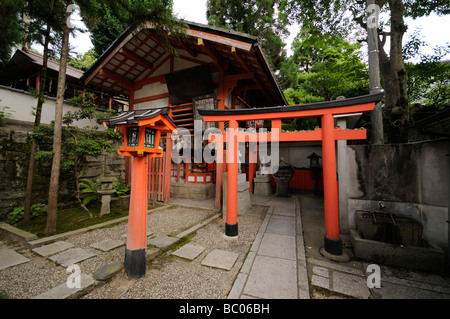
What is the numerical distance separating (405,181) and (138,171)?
245 inches

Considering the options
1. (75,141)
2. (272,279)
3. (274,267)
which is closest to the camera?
(272,279)

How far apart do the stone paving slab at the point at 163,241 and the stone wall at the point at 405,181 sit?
4.87 metres

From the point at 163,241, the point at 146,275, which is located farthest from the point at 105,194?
the point at 146,275

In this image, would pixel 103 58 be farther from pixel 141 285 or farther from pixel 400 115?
pixel 400 115

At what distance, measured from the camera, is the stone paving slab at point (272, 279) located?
107 inches

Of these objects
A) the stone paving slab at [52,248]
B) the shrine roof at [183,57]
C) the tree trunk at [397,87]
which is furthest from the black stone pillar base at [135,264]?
the tree trunk at [397,87]

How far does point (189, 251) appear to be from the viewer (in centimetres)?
399

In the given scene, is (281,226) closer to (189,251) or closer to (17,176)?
(189,251)

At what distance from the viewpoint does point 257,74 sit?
23.7ft

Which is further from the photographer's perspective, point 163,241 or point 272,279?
point 163,241

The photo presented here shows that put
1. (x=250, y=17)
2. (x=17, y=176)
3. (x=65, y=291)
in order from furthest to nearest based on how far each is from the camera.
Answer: (x=250, y=17) → (x=17, y=176) → (x=65, y=291)

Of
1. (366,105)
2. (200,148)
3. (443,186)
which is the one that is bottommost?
(443,186)

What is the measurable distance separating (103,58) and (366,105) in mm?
10178
